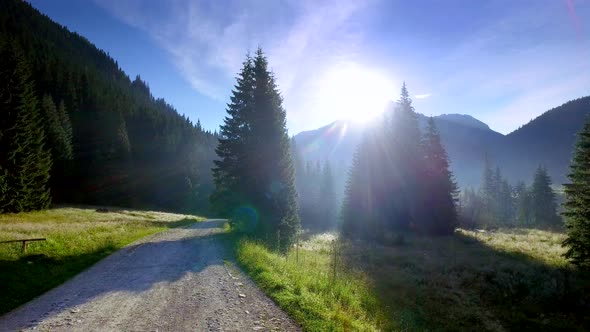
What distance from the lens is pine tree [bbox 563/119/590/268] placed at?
2364 cm

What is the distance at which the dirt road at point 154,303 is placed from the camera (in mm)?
7873

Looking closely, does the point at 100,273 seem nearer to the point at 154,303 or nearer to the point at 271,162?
the point at 154,303

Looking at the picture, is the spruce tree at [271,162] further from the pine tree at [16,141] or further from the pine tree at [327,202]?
the pine tree at [327,202]

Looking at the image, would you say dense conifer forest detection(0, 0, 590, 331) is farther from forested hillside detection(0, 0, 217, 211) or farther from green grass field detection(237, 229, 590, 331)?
forested hillside detection(0, 0, 217, 211)

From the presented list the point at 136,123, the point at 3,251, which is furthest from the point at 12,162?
the point at 136,123

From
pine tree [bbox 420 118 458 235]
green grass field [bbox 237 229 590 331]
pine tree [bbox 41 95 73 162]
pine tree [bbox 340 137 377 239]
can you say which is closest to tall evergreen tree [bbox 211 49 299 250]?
green grass field [bbox 237 229 590 331]

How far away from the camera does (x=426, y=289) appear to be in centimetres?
1878

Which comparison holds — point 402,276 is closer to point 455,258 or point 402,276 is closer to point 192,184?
point 455,258

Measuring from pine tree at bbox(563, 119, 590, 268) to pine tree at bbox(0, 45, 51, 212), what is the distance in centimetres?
5604

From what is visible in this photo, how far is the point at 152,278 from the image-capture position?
12273 millimetres

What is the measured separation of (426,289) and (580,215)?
51.2ft

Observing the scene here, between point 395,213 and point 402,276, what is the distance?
76.0 ft

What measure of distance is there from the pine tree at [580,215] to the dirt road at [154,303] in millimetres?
25953

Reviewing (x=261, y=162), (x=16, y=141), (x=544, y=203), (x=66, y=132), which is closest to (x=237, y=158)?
(x=261, y=162)
